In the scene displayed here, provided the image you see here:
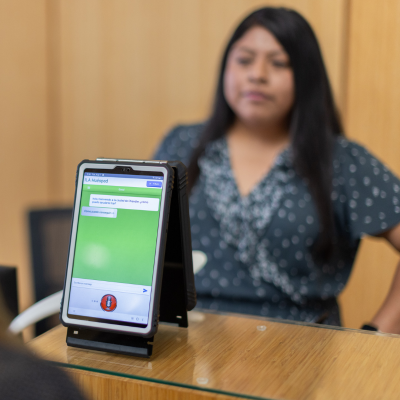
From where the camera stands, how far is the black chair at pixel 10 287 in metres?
0.87

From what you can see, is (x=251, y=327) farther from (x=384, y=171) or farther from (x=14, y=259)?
(x=14, y=259)

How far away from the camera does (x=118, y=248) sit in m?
0.65

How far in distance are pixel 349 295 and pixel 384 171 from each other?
73 cm

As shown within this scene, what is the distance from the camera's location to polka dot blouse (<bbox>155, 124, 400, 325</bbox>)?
3.96ft

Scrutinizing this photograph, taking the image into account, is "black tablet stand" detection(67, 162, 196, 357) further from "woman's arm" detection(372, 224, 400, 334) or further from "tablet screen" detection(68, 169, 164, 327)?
"woman's arm" detection(372, 224, 400, 334)

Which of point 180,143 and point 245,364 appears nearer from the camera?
point 245,364

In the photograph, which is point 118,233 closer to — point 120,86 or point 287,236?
point 287,236

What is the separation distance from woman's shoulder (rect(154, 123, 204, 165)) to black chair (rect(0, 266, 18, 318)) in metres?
0.64

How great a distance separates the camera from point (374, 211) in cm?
119

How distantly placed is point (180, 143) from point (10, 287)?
0.72 metres

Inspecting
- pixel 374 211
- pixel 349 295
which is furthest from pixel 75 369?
pixel 349 295

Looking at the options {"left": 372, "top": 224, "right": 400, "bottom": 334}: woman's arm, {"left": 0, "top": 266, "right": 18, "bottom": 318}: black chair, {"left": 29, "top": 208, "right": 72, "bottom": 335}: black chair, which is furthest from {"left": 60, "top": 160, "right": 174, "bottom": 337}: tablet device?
{"left": 29, "top": 208, "right": 72, "bottom": 335}: black chair

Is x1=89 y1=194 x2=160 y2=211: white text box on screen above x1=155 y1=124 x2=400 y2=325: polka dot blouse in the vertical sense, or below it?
above

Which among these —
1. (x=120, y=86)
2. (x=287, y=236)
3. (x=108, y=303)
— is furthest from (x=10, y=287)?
(x=120, y=86)
